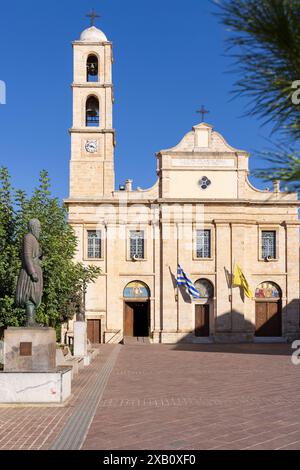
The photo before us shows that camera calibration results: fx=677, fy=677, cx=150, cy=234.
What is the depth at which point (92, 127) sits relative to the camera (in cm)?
3881

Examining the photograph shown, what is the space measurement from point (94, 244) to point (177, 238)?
4747 mm

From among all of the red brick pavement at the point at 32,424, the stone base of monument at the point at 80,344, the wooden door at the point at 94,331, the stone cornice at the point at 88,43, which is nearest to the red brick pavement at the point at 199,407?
the red brick pavement at the point at 32,424

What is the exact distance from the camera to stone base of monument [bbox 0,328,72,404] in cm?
1277

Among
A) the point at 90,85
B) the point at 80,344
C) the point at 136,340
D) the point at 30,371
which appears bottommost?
the point at 136,340

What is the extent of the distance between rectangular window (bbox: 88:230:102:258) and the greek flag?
4.71 metres

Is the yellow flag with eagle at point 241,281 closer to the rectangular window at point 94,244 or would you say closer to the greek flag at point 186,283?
the greek flag at point 186,283

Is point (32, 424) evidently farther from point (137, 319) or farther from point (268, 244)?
point (268, 244)

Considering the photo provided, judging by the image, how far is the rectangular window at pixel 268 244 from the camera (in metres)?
39.3

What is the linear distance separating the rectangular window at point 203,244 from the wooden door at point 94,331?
6976 mm

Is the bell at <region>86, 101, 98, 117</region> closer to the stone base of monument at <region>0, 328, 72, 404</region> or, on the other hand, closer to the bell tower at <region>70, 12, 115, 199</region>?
the bell tower at <region>70, 12, 115, 199</region>

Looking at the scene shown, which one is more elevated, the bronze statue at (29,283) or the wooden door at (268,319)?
the bronze statue at (29,283)

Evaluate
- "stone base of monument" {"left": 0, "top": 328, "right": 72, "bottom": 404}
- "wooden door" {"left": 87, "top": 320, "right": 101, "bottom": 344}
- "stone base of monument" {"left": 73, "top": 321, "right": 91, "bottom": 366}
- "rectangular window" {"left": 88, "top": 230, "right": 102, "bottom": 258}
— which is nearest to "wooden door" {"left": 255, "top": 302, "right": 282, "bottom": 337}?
"wooden door" {"left": 87, "top": 320, "right": 101, "bottom": 344}

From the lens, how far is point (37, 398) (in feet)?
42.1

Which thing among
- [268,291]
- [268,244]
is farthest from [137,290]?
[268,244]
